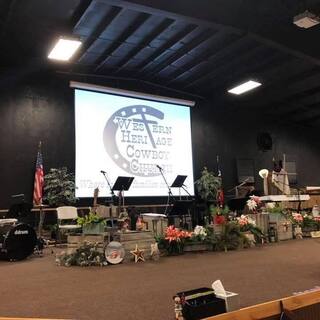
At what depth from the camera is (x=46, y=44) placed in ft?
24.7

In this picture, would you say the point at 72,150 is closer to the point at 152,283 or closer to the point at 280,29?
the point at 280,29

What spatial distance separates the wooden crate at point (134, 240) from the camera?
497cm

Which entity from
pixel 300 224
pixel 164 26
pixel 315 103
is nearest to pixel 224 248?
pixel 300 224

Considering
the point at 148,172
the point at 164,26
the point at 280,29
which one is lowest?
the point at 148,172

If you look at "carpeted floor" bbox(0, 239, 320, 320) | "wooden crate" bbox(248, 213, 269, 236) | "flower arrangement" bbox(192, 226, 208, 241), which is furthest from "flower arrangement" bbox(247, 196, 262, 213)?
"carpeted floor" bbox(0, 239, 320, 320)

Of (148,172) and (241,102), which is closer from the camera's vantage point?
(148,172)

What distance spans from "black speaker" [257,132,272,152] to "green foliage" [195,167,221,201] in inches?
108

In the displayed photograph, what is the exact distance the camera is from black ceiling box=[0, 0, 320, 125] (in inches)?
239

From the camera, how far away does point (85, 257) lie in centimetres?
473

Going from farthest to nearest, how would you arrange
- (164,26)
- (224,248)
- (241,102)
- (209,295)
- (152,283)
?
(241,102)
(164,26)
(224,248)
(152,283)
(209,295)

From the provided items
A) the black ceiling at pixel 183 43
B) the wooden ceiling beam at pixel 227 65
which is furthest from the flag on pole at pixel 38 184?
the wooden ceiling beam at pixel 227 65

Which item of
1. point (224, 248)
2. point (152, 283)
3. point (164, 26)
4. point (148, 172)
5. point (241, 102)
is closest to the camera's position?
point (152, 283)

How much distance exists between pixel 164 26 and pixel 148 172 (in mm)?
3564

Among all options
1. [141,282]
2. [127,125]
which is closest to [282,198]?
[127,125]
